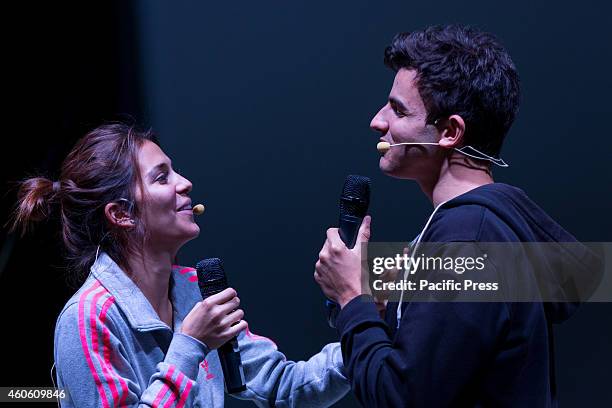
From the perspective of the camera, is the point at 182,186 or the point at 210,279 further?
the point at 182,186

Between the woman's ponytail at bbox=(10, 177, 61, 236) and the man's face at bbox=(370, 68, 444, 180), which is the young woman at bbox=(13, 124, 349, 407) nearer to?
the woman's ponytail at bbox=(10, 177, 61, 236)

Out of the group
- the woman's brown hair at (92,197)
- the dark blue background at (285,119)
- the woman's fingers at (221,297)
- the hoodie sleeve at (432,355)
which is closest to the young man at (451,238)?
the hoodie sleeve at (432,355)

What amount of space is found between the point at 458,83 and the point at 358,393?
61cm

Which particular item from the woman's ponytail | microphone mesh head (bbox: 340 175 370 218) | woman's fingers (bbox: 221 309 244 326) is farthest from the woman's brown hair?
microphone mesh head (bbox: 340 175 370 218)

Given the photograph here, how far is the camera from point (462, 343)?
1203mm

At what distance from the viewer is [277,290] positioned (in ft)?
8.21

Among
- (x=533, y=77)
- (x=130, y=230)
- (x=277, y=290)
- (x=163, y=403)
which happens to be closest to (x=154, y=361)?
(x=163, y=403)

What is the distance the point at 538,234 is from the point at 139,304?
0.87m

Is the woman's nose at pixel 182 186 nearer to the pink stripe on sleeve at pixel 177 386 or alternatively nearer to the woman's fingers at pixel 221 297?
the woman's fingers at pixel 221 297

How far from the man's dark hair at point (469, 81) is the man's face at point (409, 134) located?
0.07ft

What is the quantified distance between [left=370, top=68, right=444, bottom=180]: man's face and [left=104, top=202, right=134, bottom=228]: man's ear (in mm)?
646

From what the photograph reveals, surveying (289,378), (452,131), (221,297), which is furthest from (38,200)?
(452,131)

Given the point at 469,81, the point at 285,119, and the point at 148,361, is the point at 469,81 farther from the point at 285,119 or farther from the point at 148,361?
the point at 285,119

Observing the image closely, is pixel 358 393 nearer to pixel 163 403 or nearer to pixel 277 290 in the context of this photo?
pixel 163 403
